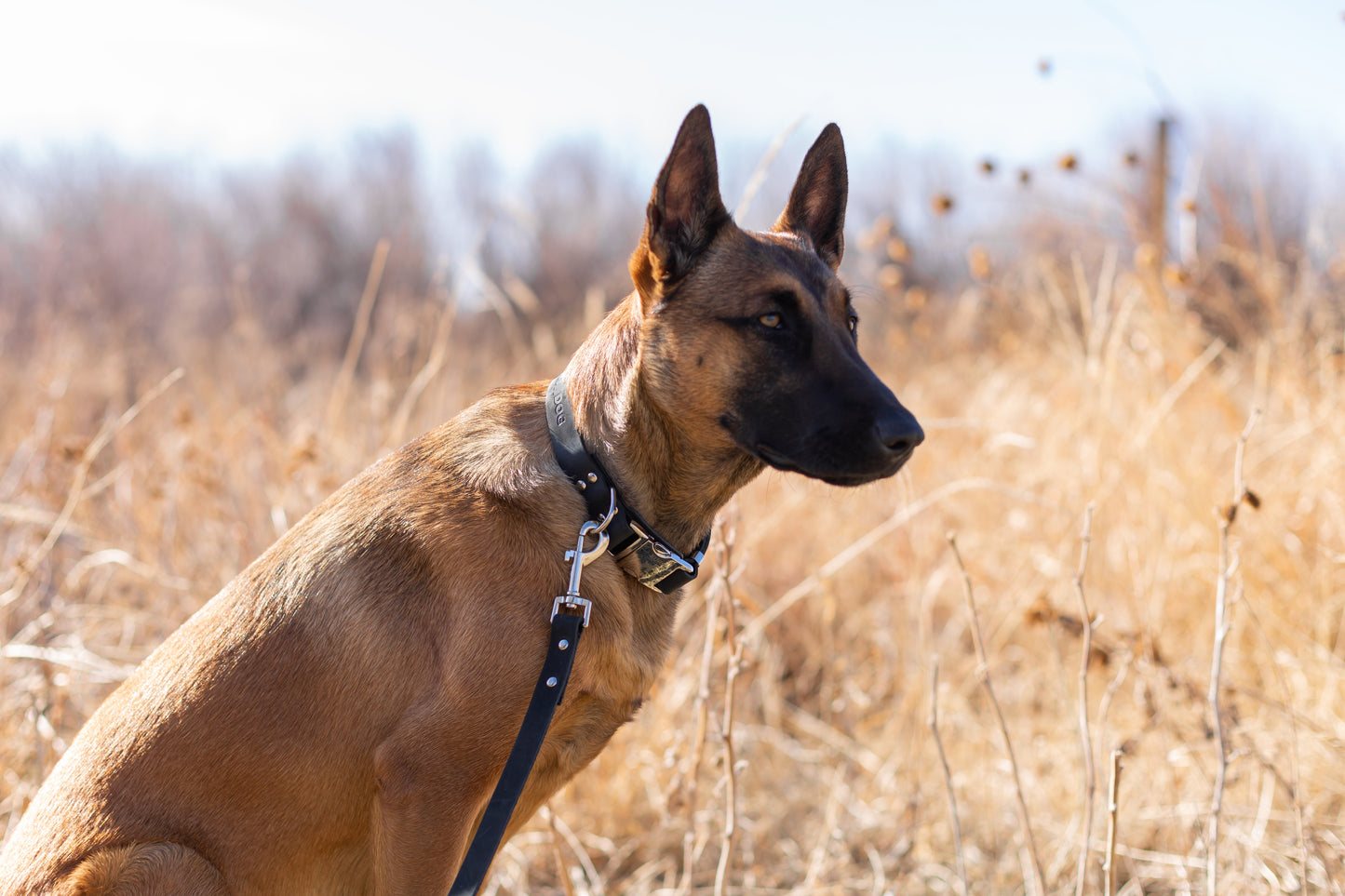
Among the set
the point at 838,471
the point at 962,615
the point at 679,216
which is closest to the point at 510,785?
the point at 838,471

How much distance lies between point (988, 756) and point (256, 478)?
360 cm

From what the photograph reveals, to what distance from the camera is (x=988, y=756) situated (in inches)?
153

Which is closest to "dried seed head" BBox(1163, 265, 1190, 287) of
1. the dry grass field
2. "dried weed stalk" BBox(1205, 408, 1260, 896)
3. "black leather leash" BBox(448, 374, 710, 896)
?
the dry grass field

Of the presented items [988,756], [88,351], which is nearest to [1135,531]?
[988,756]

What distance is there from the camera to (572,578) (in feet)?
5.73

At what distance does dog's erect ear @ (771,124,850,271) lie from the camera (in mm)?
2365

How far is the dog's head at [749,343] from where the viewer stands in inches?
72.0

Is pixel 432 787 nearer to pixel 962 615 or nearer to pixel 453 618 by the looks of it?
pixel 453 618

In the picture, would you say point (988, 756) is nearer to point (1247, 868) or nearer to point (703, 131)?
point (1247, 868)

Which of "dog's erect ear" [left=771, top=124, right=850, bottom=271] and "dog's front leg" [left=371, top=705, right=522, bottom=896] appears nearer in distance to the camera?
"dog's front leg" [left=371, top=705, right=522, bottom=896]

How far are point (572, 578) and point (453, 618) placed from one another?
0.90ft

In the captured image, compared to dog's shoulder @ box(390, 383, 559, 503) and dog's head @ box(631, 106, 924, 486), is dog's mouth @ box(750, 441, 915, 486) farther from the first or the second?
dog's shoulder @ box(390, 383, 559, 503)

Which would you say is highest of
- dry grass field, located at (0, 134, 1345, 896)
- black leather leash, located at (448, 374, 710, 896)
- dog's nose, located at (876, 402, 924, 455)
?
dog's nose, located at (876, 402, 924, 455)

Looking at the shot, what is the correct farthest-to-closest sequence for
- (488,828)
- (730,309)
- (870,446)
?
(730,309) < (870,446) < (488,828)
